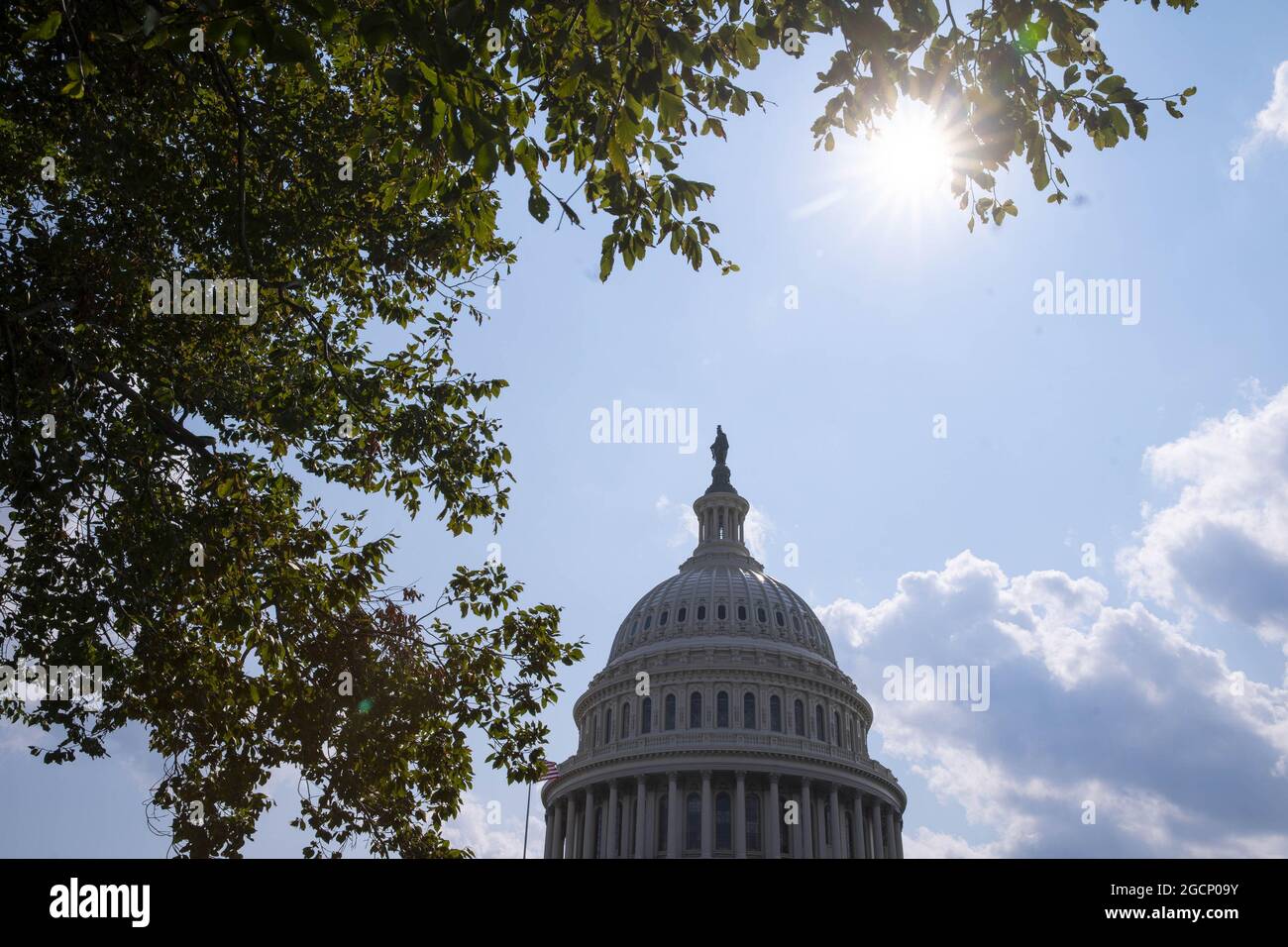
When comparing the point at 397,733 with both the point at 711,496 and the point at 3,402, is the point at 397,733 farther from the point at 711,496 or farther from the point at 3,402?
the point at 711,496

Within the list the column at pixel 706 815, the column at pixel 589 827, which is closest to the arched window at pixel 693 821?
the column at pixel 706 815

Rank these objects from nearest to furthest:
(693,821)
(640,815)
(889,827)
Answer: (693,821) < (640,815) < (889,827)

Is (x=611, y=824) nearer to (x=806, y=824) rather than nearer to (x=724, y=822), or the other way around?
(x=724, y=822)

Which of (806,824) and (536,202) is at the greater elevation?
(536,202)

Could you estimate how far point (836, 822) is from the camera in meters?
85.2

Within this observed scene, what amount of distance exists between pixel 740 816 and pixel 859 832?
37.4 feet

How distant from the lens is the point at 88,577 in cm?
1407

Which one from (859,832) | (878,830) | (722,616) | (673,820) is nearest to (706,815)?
(673,820)

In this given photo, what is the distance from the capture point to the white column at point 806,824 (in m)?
82.2

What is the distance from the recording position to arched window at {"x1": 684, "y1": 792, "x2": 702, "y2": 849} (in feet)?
270

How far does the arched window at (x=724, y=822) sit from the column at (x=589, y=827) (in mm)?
11709

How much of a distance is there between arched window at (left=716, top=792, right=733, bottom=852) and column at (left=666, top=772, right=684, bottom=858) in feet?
11.1
